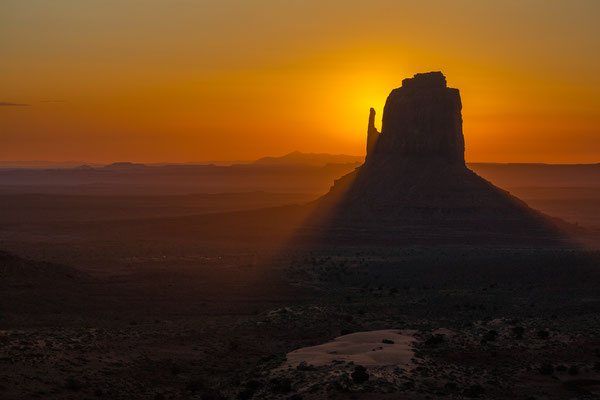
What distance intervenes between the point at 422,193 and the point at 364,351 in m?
66.3

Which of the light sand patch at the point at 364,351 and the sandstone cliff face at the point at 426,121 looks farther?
the sandstone cliff face at the point at 426,121

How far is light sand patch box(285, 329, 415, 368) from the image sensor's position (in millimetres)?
26375

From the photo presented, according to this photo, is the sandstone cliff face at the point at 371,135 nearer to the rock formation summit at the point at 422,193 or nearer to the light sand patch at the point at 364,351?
the rock formation summit at the point at 422,193

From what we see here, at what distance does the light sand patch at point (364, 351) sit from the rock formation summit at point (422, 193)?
51677 millimetres

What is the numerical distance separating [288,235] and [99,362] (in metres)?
64.6

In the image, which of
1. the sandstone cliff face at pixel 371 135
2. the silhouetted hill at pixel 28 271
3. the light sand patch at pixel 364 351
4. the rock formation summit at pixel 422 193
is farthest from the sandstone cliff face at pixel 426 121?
the light sand patch at pixel 364 351

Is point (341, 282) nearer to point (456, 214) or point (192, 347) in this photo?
point (192, 347)

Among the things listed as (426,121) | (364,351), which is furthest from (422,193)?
(364,351)

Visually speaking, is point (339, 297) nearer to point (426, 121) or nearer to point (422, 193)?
point (422, 193)

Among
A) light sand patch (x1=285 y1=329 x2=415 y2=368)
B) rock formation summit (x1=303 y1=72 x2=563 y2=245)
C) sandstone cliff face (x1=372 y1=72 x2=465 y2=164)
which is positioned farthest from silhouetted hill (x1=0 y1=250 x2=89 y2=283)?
sandstone cliff face (x1=372 y1=72 x2=465 y2=164)

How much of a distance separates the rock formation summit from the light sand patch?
5168 cm

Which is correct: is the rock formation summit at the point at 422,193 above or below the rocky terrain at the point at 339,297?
above

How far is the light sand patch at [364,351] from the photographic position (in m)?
26.4

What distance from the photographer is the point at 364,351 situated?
28.2 metres
